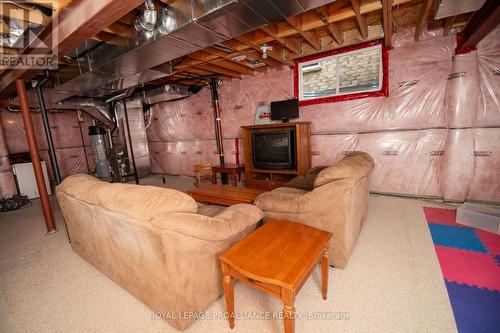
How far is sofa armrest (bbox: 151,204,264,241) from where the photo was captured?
119 centimetres

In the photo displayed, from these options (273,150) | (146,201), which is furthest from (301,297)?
(273,150)

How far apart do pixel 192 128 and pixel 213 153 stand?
3.19 feet

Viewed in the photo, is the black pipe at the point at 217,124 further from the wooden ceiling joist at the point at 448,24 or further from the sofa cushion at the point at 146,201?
the wooden ceiling joist at the point at 448,24

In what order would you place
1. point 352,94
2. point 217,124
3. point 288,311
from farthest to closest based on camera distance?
1. point 217,124
2. point 352,94
3. point 288,311

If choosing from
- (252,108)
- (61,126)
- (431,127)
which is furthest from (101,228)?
(61,126)

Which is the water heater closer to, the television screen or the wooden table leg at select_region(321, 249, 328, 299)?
the television screen

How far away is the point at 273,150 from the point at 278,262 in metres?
2.94

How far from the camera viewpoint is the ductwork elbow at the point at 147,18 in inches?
73.5

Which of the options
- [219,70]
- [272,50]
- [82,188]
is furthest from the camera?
[219,70]

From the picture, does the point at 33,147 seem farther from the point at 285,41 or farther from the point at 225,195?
the point at 285,41

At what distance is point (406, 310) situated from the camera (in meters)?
1.39

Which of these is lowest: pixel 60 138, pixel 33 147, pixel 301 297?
pixel 301 297
